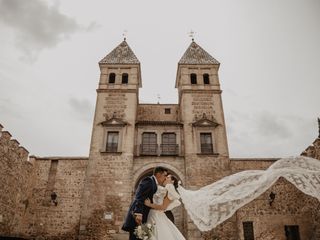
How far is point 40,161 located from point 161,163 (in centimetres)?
848

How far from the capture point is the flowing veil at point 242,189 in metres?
5.72

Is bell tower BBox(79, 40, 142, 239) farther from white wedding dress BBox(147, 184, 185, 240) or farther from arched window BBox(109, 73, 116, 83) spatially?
white wedding dress BBox(147, 184, 185, 240)

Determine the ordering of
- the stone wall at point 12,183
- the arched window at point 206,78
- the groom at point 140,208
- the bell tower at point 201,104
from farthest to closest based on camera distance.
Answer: the arched window at point 206,78, the bell tower at point 201,104, the stone wall at point 12,183, the groom at point 140,208

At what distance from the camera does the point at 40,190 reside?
58.8 feet

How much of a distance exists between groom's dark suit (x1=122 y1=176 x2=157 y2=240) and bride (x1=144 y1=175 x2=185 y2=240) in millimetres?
110

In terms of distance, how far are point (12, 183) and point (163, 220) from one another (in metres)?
14.2

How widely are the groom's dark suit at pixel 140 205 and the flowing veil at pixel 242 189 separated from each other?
1.71 meters

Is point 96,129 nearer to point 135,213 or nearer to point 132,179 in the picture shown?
point 132,179

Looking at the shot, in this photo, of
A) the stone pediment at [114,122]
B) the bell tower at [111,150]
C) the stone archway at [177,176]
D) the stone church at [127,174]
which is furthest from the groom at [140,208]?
the stone pediment at [114,122]

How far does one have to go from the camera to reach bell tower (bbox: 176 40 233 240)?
18047 millimetres

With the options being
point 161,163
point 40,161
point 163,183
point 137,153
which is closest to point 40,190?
point 40,161

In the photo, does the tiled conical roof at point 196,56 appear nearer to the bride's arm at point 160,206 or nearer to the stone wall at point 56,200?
the stone wall at point 56,200

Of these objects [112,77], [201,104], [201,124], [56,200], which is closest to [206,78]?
[201,104]

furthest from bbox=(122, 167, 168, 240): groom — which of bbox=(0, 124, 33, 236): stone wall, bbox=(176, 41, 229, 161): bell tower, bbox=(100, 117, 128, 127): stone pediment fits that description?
bbox=(100, 117, 128, 127): stone pediment
